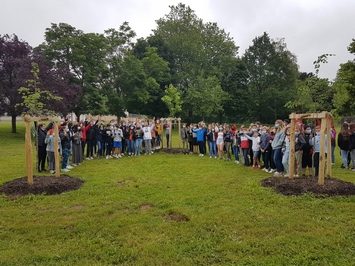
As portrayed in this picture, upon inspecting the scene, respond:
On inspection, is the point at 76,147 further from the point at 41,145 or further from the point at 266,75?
the point at 266,75

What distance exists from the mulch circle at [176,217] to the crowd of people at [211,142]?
5.78 m

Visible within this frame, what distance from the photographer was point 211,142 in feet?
72.4

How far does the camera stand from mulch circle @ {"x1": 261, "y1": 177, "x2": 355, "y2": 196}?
10367 mm

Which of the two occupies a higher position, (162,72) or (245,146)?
A: (162,72)

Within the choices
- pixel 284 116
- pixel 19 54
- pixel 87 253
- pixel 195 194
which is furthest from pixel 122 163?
pixel 284 116

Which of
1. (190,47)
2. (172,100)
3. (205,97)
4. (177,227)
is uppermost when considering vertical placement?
(190,47)

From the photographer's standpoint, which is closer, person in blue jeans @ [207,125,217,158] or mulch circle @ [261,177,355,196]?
mulch circle @ [261,177,355,196]

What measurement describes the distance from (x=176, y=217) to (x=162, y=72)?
4681 centimetres

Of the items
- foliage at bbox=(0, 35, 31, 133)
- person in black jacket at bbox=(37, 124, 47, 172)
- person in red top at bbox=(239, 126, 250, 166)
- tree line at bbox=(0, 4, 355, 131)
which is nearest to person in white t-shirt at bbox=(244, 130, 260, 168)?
person in red top at bbox=(239, 126, 250, 166)

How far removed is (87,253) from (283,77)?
57835mm

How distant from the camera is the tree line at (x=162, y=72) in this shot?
36.5 metres

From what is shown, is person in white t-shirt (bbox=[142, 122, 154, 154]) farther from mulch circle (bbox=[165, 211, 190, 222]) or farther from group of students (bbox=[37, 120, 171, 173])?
mulch circle (bbox=[165, 211, 190, 222])

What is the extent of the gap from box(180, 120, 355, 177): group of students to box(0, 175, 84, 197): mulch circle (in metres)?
7.34

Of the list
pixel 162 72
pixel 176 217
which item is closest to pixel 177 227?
pixel 176 217
